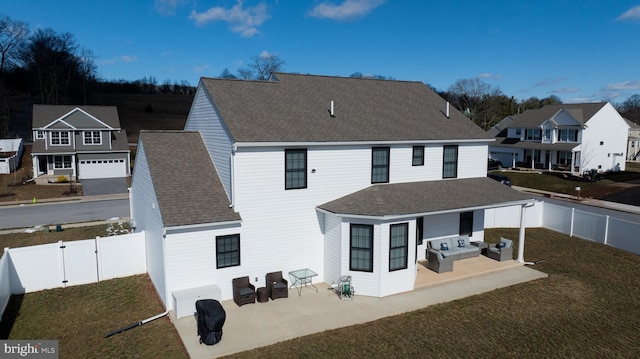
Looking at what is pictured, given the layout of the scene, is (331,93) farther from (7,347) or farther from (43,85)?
(43,85)

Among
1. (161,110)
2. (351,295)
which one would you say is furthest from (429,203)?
(161,110)

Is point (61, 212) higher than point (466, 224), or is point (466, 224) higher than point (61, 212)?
point (466, 224)

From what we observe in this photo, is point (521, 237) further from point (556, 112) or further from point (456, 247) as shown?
point (556, 112)

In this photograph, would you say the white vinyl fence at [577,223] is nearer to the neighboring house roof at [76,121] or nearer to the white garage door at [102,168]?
the white garage door at [102,168]

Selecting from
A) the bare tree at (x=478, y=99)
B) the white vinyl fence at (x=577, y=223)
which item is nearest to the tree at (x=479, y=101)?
the bare tree at (x=478, y=99)

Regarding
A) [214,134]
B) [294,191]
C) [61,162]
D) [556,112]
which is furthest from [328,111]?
[556,112]

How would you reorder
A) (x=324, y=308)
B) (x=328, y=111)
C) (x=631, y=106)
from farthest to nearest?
(x=631, y=106) < (x=328, y=111) < (x=324, y=308)

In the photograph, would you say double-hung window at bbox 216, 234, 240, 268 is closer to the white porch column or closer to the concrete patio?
the concrete patio
